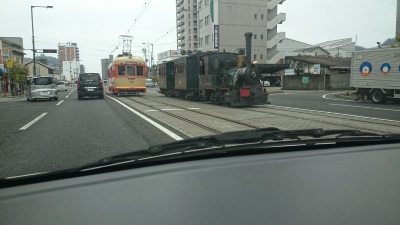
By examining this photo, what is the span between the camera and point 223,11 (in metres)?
59.2

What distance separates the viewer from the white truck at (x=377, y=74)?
1920 cm

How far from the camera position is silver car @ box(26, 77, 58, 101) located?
22609mm

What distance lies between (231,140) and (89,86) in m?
22.7

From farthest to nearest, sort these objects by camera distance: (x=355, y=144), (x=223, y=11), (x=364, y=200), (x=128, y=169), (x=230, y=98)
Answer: (x=223, y=11)
(x=230, y=98)
(x=355, y=144)
(x=128, y=169)
(x=364, y=200)

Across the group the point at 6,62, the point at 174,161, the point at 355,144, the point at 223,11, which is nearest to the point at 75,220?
the point at 174,161

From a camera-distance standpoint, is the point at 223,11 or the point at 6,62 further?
the point at 223,11

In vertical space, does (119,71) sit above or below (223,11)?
below

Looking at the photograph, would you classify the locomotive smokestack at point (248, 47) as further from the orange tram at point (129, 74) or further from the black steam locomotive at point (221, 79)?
the orange tram at point (129, 74)

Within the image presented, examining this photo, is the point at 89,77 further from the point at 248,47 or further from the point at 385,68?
the point at 385,68

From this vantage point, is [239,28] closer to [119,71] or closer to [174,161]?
[119,71]

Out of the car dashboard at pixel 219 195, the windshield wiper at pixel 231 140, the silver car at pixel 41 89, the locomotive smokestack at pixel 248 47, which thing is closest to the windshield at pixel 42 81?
the silver car at pixel 41 89

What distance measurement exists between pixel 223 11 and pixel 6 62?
37564 mm

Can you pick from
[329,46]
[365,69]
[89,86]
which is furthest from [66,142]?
[329,46]

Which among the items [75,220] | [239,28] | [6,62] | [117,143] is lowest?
[117,143]
